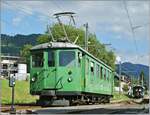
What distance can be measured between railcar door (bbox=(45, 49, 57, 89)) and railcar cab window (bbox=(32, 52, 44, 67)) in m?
0.32

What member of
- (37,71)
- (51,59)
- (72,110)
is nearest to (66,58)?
(51,59)

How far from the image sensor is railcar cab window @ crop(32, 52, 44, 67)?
23672mm

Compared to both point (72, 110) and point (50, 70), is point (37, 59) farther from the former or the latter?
point (72, 110)

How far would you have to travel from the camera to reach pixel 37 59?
24.0m

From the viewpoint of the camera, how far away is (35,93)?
78.4 ft

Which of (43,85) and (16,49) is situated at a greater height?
(16,49)

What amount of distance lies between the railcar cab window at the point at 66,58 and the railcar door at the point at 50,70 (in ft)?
1.01

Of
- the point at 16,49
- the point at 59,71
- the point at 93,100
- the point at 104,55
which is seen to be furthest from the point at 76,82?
the point at 16,49

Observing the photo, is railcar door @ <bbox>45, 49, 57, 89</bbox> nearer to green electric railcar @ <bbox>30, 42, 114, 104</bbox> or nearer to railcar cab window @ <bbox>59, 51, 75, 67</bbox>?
green electric railcar @ <bbox>30, 42, 114, 104</bbox>

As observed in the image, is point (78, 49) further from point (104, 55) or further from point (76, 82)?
point (104, 55)

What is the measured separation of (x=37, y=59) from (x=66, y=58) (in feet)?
5.01

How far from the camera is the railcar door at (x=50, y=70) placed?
23344mm

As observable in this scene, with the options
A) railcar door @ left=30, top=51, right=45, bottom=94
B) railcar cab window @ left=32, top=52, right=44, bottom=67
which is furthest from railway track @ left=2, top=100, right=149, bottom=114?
railcar cab window @ left=32, top=52, right=44, bottom=67

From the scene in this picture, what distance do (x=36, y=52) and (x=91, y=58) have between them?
Result: 2834 millimetres
